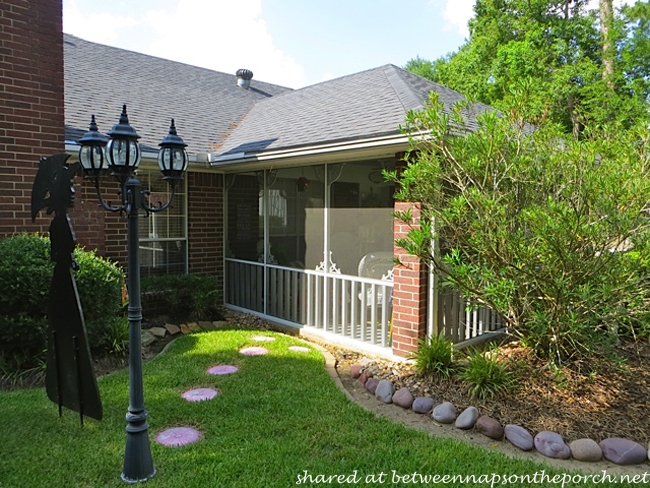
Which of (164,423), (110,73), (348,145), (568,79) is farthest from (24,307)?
(568,79)

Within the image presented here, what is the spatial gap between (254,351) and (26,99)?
419 cm

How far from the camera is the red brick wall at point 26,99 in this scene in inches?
220

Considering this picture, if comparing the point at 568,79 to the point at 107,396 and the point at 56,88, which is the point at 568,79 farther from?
the point at 107,396

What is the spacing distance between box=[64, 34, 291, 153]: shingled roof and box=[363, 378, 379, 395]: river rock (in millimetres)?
4654

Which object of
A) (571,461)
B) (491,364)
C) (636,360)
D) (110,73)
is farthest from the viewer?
(110,73)

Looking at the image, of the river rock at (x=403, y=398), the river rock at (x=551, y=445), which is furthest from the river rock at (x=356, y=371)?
the river rock at (x=551, y=445)

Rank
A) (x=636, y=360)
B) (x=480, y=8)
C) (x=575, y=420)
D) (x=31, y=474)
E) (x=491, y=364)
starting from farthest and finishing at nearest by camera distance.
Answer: (x=480, y=8)
(x=636, y=360)
(x=491, y=364)
(x=575, y=420)
(x=31, y=474)

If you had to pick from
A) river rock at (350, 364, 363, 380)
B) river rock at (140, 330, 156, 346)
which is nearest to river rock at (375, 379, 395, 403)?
river rock at (350, 364, 363, 380)

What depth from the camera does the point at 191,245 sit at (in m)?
8.01

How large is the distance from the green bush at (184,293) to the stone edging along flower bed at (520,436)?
3.85 metres

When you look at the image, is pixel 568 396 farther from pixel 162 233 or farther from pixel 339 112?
pixel 162 233

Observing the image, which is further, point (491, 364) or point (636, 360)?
point (636, 360)

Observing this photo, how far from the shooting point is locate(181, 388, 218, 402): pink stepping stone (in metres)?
4.54

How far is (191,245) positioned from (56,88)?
3077 mm
